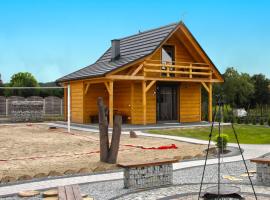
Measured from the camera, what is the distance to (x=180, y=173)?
9.05 metres

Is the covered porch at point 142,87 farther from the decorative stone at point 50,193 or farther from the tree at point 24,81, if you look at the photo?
the tree at point 24,81

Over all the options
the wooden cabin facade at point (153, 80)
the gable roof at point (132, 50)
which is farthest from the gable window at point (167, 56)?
the gable roof at point (132, 50)

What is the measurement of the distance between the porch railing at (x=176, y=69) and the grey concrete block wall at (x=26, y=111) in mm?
10239

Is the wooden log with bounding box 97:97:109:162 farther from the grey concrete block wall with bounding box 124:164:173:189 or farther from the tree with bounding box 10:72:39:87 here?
the tree with bounding box 10:72:39:87

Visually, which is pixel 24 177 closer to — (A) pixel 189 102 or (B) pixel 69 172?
(B) pixel 69 172

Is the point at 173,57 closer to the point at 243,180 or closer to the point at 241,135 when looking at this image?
the point at 241,135

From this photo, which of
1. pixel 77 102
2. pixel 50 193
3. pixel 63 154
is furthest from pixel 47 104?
pixel 50 193

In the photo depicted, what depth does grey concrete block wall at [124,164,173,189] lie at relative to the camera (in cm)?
755

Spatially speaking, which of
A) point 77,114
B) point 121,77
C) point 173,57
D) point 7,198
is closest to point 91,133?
point 121,77

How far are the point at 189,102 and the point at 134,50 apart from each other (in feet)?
16.6

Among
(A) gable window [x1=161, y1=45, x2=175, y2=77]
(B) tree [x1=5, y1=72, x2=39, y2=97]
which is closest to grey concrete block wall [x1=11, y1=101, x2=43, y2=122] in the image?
(B) tree [x1=5, y1=72, x2=39, y2=97]

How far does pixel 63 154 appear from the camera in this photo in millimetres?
12367

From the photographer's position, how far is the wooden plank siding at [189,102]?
1000 inches

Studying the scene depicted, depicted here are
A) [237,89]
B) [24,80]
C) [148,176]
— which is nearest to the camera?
[148,176]
